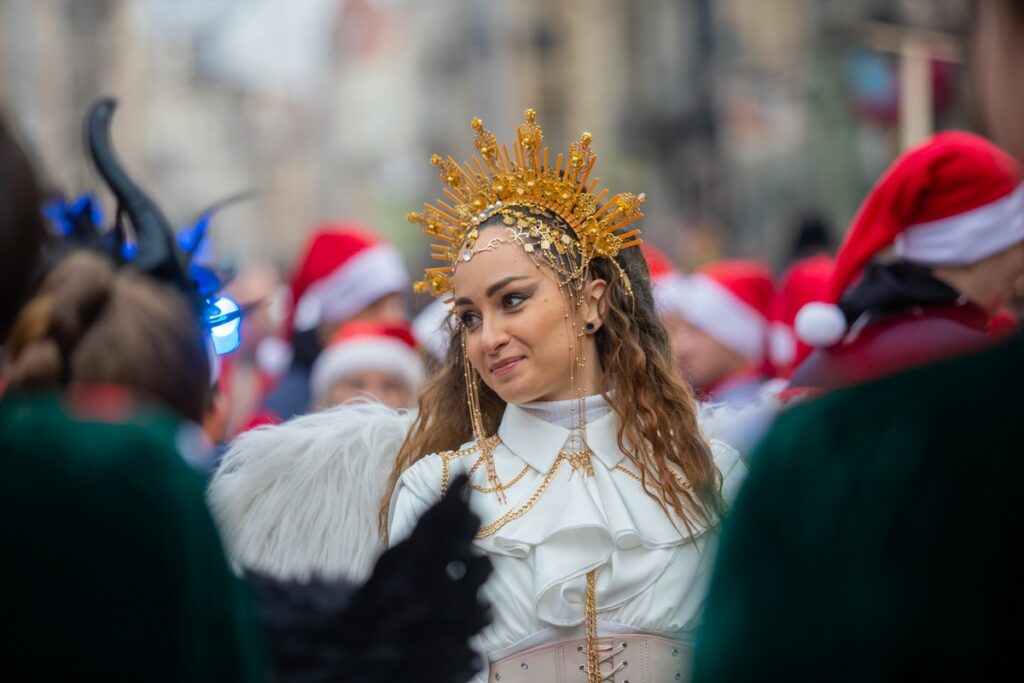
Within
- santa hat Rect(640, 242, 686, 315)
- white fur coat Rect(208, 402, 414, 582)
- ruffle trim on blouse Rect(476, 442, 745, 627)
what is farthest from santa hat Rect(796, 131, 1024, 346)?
white fur coat Rect(208, 402, 414, 582)

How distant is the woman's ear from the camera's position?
3.22 meters

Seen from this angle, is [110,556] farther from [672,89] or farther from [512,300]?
[672,89]

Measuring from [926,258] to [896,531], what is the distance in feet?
9.23

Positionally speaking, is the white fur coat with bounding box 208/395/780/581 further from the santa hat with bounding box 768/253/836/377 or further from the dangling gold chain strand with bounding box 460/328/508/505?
the santa hat with bounding box 768/253/836/377

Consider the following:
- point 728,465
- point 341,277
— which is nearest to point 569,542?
point 728,465

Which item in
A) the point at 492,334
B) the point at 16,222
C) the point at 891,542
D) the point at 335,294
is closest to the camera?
the point at 891,542

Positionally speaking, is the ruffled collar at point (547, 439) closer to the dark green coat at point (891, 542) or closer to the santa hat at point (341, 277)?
the dark green coat at point (891, 542)

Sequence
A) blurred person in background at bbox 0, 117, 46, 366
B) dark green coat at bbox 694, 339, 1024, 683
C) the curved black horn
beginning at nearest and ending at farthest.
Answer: dark green coat at bbox 694, 339, 1024, 683 < blurred person in background at bbox 0, 117, 46, 366 < the curved black horn

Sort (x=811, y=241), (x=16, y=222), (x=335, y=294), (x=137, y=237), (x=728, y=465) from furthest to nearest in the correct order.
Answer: (x=811, y=241) → (x=335, y=294) → (x=728, y=465) → (x=137, y=237) → (x=16, y=222)

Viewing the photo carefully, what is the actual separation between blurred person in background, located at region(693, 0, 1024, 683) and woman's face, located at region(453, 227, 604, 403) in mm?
1507

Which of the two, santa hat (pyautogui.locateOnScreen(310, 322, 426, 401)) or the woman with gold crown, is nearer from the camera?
the woman with gold crown

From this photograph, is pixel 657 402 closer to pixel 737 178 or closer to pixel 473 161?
pixel 473 161

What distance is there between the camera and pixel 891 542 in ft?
4.92

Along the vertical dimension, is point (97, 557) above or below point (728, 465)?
above
